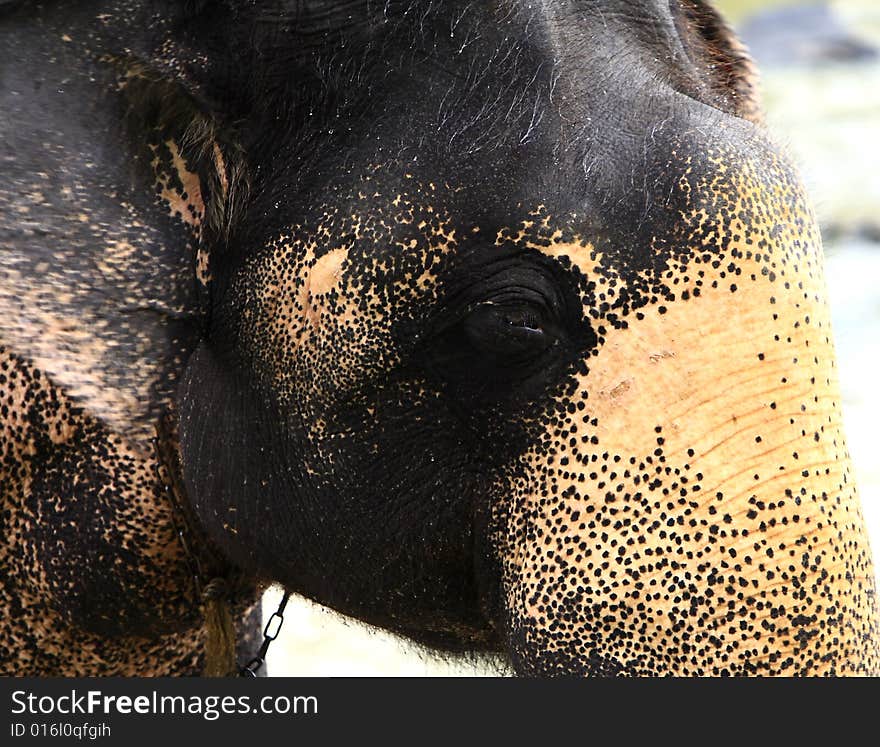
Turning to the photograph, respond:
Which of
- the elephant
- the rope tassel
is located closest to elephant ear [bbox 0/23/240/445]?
the elephant

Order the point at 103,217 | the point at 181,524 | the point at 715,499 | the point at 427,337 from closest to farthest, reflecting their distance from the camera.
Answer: the point at 715,499
the point at 427,337
the point at 103,217
the point at 181,524

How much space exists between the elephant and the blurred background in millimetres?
204

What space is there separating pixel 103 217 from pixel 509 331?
1.73 feet

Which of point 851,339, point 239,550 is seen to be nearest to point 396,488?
point 239,550

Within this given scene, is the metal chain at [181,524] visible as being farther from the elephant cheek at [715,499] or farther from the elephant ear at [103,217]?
the elephant cheek at [715,499]

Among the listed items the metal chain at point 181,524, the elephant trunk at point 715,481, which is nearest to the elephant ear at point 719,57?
the elephant trunk at point 715,481

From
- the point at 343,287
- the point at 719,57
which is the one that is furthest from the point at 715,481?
the point at 719,57

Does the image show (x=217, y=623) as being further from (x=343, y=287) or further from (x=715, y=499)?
(x=715, y=499)

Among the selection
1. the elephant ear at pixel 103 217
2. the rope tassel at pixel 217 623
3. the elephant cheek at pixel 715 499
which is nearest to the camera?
the elephant cheek at pixel 715 499

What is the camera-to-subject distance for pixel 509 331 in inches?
57.3

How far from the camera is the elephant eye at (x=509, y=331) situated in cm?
145

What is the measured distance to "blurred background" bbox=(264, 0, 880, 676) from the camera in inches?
149

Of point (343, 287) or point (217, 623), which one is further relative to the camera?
point (217, 623)

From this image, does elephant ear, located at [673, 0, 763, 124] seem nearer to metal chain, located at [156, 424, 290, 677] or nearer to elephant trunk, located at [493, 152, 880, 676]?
elephant trunk, located at [493, 152, 880, 676]
